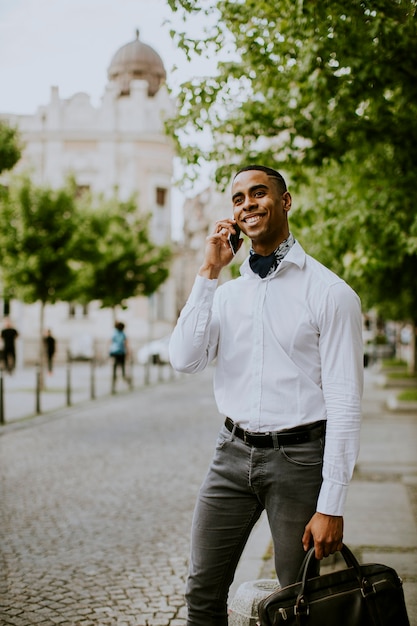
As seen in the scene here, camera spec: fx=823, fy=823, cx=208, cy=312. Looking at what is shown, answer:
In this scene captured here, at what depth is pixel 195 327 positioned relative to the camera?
2900mm

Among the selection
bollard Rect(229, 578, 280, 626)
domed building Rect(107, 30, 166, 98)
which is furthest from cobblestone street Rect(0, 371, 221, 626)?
domed building Rect(107, 30, 166, 98)

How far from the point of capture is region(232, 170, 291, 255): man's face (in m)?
2.94

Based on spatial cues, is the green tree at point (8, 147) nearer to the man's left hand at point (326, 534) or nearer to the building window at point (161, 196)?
the man's left hand at point (326, 534)

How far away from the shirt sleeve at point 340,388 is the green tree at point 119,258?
26.0 metres

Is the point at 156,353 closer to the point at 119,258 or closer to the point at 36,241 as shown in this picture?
the point at 119,258

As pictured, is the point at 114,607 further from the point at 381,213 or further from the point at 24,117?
the point at 24,117

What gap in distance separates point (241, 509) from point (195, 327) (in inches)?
26.4

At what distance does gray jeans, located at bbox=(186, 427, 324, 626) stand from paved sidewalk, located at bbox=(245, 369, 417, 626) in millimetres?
1774

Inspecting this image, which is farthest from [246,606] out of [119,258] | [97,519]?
[119,258]

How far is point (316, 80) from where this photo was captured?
6691 millimetres

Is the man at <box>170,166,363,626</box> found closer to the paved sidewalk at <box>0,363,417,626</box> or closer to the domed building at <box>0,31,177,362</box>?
the paved sidewalk at <box>0,363,417,626</box>

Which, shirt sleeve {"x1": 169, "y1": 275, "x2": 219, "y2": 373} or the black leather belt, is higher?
shirt sleeve {"x1": 169, "y1": 275, "x2": 219, "y2": 373}

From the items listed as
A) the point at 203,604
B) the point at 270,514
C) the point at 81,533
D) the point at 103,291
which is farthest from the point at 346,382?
the point at 103,291

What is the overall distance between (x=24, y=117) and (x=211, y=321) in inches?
1697
